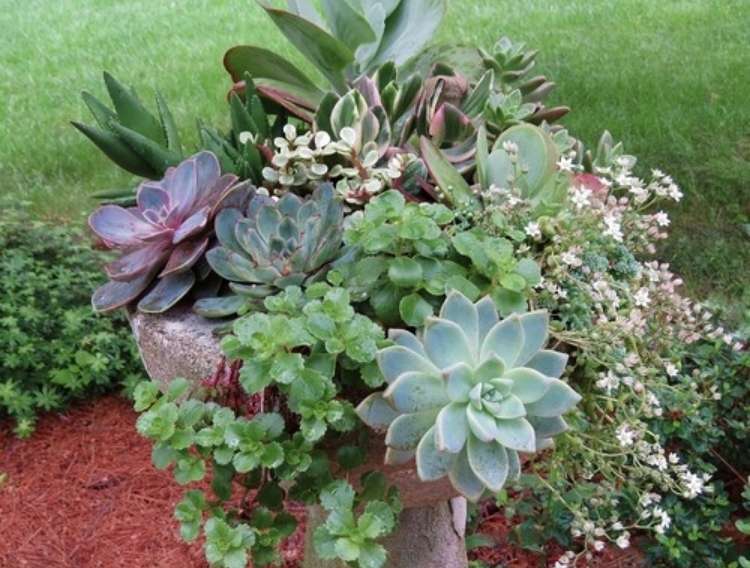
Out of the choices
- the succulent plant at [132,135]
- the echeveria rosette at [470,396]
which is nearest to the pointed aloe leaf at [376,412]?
the echeveria rosette at [470,396]

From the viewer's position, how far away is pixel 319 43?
1.69 meters

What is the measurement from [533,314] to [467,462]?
208 millimetres

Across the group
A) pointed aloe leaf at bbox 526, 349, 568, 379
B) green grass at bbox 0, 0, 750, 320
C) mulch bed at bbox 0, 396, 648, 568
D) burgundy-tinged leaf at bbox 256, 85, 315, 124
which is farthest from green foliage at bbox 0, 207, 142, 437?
pointed aloe leaf at bbox 526, 349, 568, 379

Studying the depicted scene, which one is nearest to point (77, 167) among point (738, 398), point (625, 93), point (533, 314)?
point (625, 93)

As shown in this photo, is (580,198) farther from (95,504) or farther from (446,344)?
(95,504)

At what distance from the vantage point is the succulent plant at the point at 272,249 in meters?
1.37

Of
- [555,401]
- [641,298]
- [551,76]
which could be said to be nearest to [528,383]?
[555,401]

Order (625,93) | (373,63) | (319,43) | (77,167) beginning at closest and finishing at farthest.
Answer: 1. (319,43)
2. (373,63)
3. (77,167)
4. (625,93)

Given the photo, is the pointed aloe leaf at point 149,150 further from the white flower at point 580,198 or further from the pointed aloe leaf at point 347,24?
the white flower at point 580,198

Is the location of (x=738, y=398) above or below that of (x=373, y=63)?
below

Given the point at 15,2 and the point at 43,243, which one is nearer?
the point at 43,243

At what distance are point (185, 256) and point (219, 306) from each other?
12 cm

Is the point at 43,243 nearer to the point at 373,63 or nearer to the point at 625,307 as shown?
the point at 373,63

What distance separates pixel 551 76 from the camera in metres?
5.07
